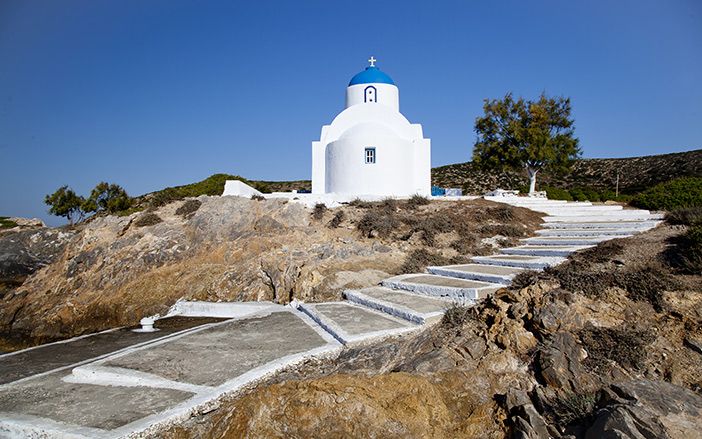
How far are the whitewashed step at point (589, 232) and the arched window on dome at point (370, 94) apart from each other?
478 inches

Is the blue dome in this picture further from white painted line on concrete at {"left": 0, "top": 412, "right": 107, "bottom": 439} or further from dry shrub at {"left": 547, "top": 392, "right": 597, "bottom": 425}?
white painted line on concrete at {"left": 0, "top": 412, "right": 107, "bottom": 439}

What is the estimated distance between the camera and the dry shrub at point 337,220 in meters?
14.2

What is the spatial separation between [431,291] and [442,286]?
0.90 feet

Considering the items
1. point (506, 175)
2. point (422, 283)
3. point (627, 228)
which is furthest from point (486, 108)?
point (506, 175)

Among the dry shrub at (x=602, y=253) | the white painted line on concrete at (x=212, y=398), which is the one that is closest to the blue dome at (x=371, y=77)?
the dry shrub at (x=602, y=253)

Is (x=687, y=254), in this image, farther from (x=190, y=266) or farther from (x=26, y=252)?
(x=26, y=252)

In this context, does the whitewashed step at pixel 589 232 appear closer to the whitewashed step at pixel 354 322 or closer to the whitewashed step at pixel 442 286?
the whitewashed step at pixel 442 286

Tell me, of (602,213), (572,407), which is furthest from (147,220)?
(602,213)

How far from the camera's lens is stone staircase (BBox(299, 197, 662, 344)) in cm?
627

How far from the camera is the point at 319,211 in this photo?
50.1 ft

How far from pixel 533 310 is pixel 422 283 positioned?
2679mm

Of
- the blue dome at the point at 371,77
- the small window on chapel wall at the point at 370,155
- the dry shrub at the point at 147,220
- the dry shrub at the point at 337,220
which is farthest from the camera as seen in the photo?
the blue dome at the point at 371,77

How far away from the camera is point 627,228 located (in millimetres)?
10797

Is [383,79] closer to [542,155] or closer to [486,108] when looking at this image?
[486,108]
